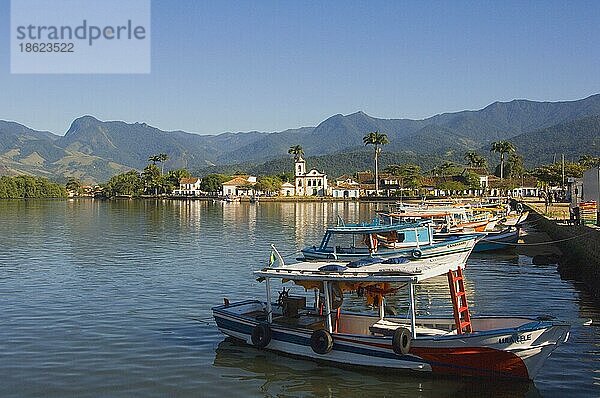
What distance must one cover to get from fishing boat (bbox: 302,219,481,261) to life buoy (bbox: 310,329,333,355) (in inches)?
550

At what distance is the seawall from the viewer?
29.9 m

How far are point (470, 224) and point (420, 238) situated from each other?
14947 mm

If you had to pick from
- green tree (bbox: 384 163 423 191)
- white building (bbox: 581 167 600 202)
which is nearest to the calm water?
white building (bbox: 581 167 600 202)

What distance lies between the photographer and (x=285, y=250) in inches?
1935

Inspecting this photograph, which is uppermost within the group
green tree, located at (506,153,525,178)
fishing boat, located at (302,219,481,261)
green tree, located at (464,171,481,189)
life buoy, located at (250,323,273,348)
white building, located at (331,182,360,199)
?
green tree, located at (506,153,525,178)

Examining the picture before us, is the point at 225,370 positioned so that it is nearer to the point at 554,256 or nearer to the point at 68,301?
the point at 68,301

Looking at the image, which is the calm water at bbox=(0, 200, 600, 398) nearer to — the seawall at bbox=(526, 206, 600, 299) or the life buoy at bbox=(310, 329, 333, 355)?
the life buoy at bbox=(310, 329, 333, 355)

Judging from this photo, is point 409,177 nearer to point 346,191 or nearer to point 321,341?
point 346,191

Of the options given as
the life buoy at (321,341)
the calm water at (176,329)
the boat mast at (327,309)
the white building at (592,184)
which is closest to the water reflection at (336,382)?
the calm water at (176,329)

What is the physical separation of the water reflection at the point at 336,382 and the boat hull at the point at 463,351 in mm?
252

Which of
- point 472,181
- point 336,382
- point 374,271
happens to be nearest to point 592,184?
point 374,271

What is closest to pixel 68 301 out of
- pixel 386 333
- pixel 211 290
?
pixel 211 290

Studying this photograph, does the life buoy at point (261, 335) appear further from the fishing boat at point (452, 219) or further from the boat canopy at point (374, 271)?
the fishing boat at point (452, 219)

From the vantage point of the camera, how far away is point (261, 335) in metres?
19.7
